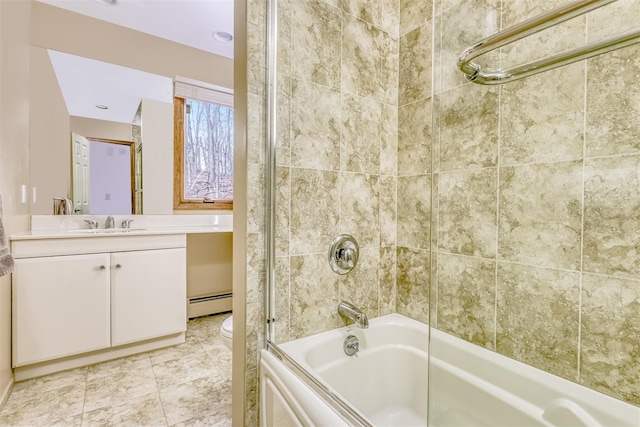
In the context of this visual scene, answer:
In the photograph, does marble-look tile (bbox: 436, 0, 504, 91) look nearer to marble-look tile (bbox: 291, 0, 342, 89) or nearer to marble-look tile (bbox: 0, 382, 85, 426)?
marble-look tile (bbox: 291, 0, 342, 89)

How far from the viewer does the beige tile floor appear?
1.46 m

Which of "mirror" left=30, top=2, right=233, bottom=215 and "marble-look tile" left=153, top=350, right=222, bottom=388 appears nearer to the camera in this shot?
"marble-look tile" left=153, top=350, right=222, bottom=388

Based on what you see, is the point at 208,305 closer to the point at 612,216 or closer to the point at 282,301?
the point at 282,301

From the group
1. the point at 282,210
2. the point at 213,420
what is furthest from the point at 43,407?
the point at 282,210

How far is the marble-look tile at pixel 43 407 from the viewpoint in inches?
56.9

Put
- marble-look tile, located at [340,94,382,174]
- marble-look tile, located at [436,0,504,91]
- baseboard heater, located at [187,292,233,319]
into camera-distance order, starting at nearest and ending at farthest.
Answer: marble-look tile, located at [436,0,504,91] → marble-look tile, located at [340,94,382,174] → baseboard heater, located at [187,292,233,319]

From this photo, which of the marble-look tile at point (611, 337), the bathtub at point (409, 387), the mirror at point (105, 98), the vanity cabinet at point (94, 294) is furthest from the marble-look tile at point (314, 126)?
the mirror at point (105, 98)

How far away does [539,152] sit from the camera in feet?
3.39

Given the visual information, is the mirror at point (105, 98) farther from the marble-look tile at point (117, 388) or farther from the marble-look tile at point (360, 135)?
the marble-look tile at point (360, 135)

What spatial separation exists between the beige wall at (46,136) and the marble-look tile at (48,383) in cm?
110

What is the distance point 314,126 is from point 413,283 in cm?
88

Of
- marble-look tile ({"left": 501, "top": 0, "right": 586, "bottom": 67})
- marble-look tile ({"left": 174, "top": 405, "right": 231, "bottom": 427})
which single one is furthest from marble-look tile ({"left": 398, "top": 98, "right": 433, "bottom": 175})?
marble-look tile ({"left": 174, "top": 405, "right": 231, "bottom": 427})

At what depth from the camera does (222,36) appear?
2.68 m

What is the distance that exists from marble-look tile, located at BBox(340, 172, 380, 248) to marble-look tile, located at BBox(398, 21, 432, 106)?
43cm
